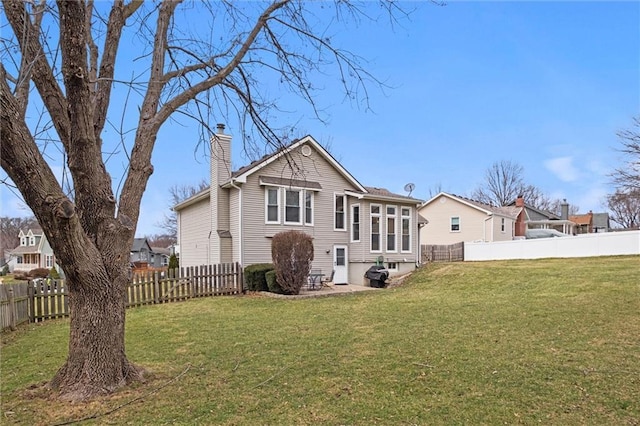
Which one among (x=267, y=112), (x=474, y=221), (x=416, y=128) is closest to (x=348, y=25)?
(x=267, y=112)

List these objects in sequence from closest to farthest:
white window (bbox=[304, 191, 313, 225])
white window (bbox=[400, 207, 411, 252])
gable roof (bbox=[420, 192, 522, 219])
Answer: white window (bbox=[304, 191, 313, 225]) → white window (bbox=[400, 207, 411, 252]) → gable roof (bbox=[420, 192, 522, 219])

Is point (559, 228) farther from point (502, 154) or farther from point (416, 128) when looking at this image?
point (416, 128)

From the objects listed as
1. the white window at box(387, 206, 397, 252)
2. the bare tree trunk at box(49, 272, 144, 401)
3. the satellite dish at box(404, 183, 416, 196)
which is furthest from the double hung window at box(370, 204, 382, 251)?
the bare tree trunk at box(49, 272, 144, 401)

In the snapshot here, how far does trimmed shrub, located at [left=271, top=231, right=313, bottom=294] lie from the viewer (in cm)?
1302

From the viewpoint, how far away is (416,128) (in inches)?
672

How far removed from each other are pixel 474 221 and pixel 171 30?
2860cm

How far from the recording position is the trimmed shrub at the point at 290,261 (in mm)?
13023

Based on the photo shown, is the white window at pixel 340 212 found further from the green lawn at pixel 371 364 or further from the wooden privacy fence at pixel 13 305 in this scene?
the wooden privacy fence at pixel 13 305

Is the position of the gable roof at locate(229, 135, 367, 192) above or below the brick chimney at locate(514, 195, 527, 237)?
above

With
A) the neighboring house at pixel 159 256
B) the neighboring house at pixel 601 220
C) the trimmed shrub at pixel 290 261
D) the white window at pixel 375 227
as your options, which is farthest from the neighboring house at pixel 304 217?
the neighboring house at pixel 601 220

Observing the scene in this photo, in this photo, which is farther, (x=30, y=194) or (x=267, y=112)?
(x=267, y=112)

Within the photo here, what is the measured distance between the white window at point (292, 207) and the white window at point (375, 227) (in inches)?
144

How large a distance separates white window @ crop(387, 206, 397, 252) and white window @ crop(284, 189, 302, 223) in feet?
15.2

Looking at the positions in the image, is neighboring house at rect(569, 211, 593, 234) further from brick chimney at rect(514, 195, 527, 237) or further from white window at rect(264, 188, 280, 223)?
white window at rect(264, 188, 280, 223)
